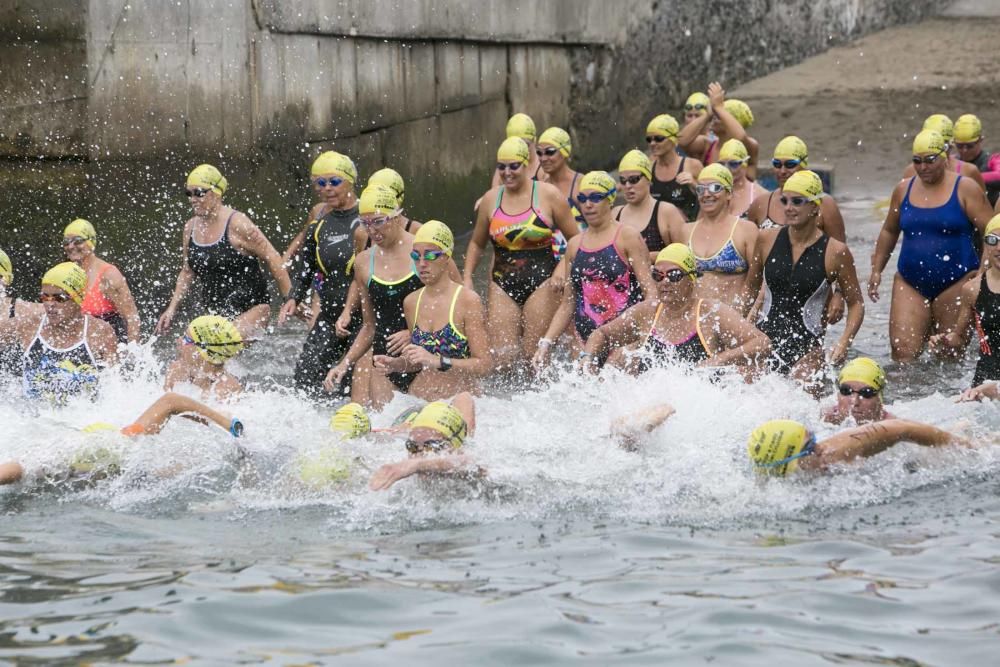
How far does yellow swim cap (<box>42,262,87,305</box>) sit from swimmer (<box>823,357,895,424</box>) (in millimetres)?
4455

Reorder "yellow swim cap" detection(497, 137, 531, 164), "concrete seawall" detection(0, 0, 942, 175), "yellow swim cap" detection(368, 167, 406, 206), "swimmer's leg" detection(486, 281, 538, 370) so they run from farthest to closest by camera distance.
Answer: "concrete seawall" detection(0, 0, 942, 175) → "yellow swim cap" detection(497, 137, 531, 164) → "swimmer's leg" detection(486, 281, 538, 370) → "yellow swim cap" detection(368, 167, 406, 206)

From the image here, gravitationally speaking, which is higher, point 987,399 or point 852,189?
point 852,189

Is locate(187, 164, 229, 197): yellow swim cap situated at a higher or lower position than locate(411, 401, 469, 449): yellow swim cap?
higher

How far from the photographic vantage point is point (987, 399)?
8.48 meters

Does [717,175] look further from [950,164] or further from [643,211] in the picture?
[950,164]

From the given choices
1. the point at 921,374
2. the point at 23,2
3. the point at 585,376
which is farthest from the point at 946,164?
the point at 23,2

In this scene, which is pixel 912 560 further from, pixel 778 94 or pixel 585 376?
pixel 778 94

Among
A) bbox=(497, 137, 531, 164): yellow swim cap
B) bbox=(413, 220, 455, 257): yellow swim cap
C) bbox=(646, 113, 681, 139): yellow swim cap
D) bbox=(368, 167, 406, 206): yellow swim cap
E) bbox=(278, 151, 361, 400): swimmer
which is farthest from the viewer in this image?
bbox=(646, 113, 681, 139): yellow swim cap

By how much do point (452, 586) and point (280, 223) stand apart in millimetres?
7106

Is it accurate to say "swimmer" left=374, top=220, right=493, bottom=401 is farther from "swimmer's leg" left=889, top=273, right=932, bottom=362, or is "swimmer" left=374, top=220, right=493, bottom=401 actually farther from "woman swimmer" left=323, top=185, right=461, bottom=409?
"swimmer's leg" left=889, top=273, right=932, bottom=362

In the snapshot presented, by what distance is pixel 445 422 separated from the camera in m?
7.46

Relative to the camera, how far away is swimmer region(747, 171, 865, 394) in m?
9.23

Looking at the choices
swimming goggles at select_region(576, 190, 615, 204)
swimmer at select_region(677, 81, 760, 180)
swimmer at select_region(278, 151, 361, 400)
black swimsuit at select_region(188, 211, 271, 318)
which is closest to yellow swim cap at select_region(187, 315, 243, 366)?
swimmer at select_region(278, 151, 361, 400)

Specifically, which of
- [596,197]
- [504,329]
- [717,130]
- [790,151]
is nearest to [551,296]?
[504,329]
